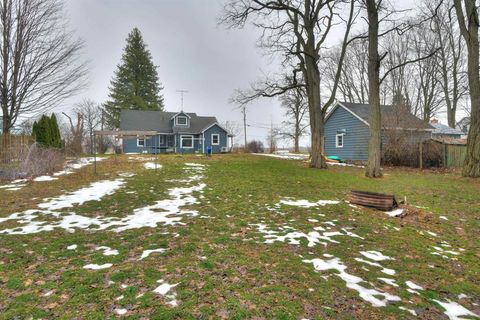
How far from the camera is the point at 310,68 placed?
1622 centimetres

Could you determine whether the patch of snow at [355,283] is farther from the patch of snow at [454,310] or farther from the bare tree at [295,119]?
the bare tree at [295,119]

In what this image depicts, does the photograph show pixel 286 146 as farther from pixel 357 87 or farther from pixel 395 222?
pixel 395 222

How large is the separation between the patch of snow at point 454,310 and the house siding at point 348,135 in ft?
63.0

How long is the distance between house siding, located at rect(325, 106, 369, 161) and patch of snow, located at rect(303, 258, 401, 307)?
61.8ft

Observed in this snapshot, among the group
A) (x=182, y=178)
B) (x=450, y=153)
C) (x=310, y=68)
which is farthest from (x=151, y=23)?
(x=450, y=153)

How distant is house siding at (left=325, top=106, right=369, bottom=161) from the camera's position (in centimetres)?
2156

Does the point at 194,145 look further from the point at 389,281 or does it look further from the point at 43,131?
the point at 389,281

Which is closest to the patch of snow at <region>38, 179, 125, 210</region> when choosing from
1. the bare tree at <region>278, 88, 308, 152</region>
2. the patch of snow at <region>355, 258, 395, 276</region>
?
the patch of snow at <region>355, 258, 395, 276</region>

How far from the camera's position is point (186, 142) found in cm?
3462

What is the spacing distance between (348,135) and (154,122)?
22.0 m

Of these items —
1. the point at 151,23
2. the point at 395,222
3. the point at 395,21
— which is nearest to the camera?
the point at 395,222

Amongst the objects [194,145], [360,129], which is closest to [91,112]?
[194,145]

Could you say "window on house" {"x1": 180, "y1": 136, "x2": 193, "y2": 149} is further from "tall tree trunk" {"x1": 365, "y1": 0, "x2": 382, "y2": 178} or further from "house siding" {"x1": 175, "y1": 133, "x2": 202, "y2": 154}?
"tall tree trunk" {"x1": 365, "y1": 0, "x2": 382, "y2": 178}

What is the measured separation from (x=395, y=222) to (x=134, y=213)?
547 centimetres
